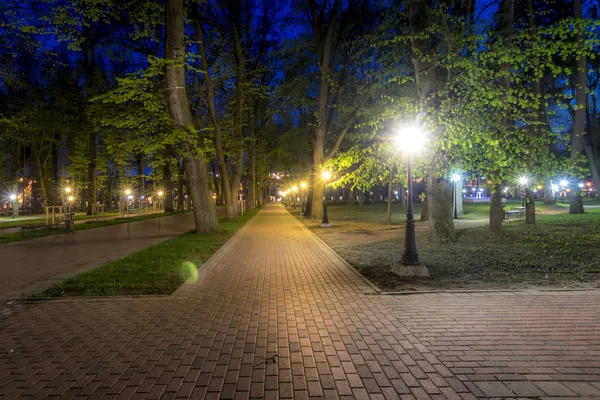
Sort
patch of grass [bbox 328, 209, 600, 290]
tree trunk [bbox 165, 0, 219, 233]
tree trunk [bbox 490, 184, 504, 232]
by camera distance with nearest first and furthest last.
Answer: patch of grass [bbox 328, 209, 600, 290] < tree trunk [bbox 165, 0, 219, 233] < tree trunk [bbox 490, 184, 504, 232]

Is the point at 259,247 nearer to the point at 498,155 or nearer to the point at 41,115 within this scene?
the point at 498,155

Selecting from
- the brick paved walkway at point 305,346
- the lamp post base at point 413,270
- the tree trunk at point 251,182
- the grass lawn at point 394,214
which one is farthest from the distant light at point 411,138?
the tree trunk at point 251,182

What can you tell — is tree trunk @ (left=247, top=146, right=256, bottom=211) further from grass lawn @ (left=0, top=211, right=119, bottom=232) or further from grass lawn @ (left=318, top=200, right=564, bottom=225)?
grass lawn @ (left=0, top=211, right=119, bottom=232)

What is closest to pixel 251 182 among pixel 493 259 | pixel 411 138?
pixel 493 259

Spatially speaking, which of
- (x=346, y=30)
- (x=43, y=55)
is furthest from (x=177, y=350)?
(x=346, y=30)

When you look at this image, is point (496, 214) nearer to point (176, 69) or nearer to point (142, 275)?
point (142, 275)

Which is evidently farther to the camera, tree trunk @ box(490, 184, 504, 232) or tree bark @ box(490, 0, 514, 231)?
tree trunk @ box(490, 184, 504, 232)

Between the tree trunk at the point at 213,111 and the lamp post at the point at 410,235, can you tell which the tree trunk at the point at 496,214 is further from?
the tree trunk at the point at 213,111

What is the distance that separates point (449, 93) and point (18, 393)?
1133 centimetres

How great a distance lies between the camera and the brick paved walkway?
3.54m

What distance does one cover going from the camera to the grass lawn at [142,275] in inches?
283

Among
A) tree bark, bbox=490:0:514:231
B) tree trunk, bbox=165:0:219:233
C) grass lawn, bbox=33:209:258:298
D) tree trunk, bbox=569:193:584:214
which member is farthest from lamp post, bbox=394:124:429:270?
tree trunk, bbox=569:193:584:214

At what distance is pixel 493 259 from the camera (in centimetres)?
981

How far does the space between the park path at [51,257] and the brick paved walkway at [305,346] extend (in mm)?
1986
